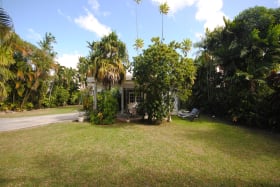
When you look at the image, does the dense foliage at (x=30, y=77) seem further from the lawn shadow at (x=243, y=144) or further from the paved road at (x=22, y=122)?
the lawn shadow at (x=243, y=144)

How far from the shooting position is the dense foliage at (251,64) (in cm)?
974

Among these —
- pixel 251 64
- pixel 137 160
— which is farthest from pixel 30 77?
pixel 251 64

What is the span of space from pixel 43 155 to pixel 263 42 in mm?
13947

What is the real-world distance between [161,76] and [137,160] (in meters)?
5.96

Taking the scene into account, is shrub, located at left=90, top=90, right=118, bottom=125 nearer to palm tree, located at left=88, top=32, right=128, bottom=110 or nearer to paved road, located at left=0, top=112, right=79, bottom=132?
palm tree, located at left=88, top=32, right=128, bottom=110

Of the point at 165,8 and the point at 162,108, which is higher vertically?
the point at 165,8

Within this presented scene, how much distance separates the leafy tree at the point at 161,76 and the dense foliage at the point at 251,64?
4081mm

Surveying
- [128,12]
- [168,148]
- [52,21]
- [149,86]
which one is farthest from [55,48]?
[168,148]

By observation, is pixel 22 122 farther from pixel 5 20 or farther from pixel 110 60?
pixel 5 20

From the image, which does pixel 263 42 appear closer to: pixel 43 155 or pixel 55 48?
pixel 43 155

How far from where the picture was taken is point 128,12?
15.2 meters

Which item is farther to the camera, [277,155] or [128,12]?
[128,12]

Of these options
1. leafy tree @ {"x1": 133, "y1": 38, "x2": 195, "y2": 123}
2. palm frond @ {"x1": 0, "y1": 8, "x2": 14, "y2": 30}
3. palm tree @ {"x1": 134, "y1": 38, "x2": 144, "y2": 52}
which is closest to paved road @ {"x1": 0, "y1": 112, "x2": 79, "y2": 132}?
leafy tree @ {"x1": 133, "y1": 38, "x2": 195, "y2": 123}

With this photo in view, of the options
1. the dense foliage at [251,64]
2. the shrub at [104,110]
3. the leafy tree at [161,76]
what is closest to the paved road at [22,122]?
the shrub at [104,110]
